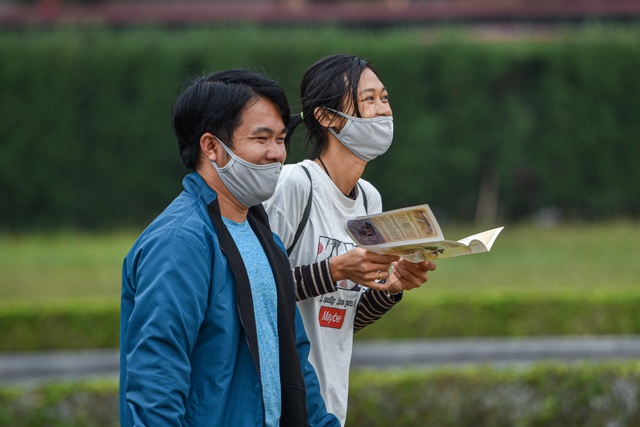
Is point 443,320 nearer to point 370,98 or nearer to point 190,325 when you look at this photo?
point 370,98

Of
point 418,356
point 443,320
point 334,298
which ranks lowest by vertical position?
point 418,356

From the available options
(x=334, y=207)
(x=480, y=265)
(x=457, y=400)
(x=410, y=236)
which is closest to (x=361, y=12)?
(x=480, y=265)

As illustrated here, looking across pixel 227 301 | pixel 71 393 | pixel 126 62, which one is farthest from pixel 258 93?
pixel 126 62

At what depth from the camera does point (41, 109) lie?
15.4 metres

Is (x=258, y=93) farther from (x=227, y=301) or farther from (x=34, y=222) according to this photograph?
(x=34, y=222)

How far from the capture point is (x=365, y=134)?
3371 millimetres

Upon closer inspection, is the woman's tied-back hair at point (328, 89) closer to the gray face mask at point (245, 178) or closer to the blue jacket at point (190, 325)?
the gray face mask at point (245, 178)

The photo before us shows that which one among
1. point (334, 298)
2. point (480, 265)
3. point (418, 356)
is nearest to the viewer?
point (334, 298)

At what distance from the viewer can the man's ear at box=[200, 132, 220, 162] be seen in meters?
2.80

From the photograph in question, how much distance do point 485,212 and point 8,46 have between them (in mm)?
7220

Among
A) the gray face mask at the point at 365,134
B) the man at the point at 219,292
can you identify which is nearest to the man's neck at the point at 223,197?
the man at the point at 219,292

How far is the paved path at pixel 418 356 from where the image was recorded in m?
7.98

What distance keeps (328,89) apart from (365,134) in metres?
0.18

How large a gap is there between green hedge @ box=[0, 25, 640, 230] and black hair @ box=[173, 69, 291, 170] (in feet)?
40.3
